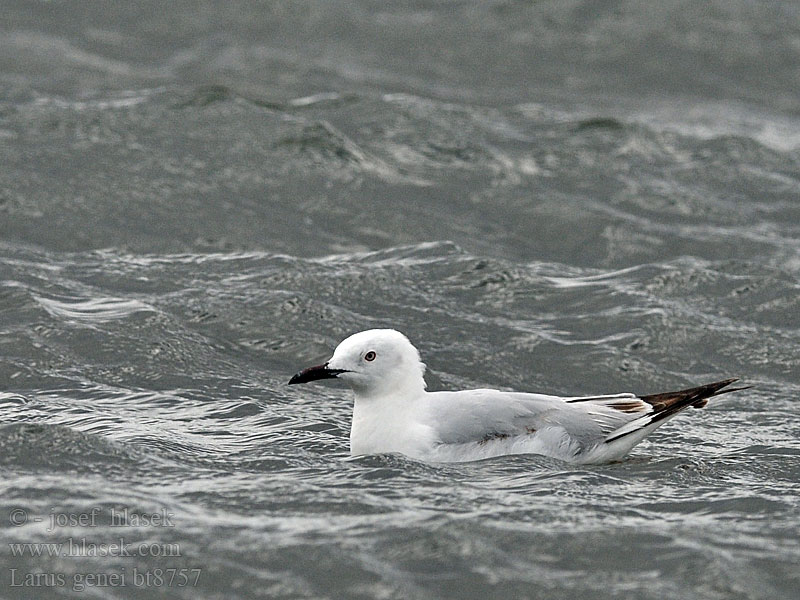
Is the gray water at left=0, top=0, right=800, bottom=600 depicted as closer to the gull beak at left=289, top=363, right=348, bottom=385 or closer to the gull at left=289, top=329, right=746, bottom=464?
the gull at left=289, top=329, right=746, bottom=464

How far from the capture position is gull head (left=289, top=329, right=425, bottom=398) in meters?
8.68

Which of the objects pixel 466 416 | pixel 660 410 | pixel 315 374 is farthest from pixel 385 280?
pixel 660 410

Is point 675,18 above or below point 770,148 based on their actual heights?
above

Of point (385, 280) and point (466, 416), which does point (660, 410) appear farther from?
point (385, 280)

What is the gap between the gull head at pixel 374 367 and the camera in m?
8.68

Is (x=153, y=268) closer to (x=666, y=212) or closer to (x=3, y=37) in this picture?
(x=666, y=212)

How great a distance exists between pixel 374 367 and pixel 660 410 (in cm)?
187

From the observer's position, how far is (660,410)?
874cm

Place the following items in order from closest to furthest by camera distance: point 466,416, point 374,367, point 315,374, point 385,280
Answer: point 466,416, point 315,374, point 374,367, point 385,280

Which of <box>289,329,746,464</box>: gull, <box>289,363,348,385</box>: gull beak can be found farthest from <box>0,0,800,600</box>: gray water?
<box>289,363,348,385</box>: gull beak

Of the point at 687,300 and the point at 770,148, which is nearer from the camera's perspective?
the point at 687,300

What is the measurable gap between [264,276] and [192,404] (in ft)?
8.34

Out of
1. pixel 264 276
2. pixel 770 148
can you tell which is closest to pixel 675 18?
pixel 770 148

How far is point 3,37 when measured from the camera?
1809 cm
